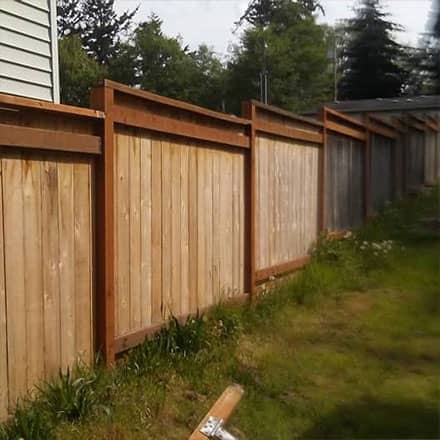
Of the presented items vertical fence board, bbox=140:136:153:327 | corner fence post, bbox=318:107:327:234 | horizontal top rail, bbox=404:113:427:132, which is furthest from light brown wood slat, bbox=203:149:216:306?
horizontal top rail, bbox=404:113:427:132

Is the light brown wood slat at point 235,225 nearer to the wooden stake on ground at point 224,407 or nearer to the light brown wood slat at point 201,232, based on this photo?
the light brown wood slat at point 201,232

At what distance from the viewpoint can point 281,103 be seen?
86.3 ft

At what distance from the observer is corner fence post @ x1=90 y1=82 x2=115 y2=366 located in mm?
3219

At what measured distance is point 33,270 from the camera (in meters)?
2.82

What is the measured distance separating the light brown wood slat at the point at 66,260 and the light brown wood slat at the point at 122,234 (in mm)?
341

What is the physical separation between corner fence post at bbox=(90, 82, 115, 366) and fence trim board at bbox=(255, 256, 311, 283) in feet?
6.67

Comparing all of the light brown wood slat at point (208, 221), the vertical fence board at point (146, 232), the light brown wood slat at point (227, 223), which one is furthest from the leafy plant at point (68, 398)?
the light brown wood slat at point (227, 223)

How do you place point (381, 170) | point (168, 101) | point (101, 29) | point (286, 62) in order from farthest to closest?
point (101, 29) < point (286, 62) < point (381, 170) < point (168, 101)

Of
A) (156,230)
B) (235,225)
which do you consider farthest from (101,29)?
(156,230)

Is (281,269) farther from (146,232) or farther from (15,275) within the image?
(15,275)

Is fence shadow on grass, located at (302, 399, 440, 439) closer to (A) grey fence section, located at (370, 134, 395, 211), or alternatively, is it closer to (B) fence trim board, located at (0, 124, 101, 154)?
(B) fence trim board, located at (0, 124, 101, 154)

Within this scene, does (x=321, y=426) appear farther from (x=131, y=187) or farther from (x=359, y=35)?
(x=359, y=35)

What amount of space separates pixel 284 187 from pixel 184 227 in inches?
73.5

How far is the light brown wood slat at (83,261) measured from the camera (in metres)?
3.11
